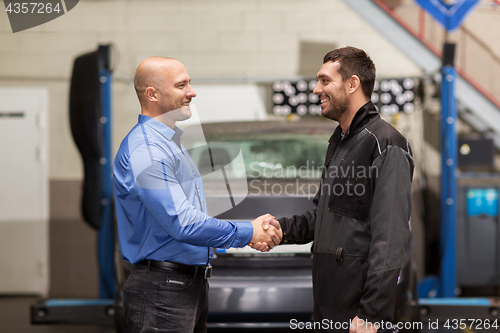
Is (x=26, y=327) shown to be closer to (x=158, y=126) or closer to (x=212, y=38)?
(x=158, y=126)

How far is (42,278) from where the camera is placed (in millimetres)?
5492

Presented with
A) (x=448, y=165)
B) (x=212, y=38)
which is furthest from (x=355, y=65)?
(x=212, y=38)

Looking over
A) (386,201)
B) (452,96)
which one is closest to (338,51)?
(386,201)

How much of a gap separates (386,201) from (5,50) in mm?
5388

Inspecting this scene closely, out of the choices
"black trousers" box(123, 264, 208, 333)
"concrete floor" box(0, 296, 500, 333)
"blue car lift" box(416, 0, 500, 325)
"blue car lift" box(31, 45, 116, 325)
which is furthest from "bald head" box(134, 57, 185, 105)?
"concrete floor" box(0, 296, 500, 333)

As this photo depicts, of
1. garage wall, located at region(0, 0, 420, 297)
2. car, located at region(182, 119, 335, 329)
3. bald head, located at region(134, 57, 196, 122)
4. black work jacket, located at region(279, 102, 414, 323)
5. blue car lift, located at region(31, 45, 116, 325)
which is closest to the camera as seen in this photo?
black work jacket, located at region(279, 102, 414, 323)

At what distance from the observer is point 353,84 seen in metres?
1.72

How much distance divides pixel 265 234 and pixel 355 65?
748mm

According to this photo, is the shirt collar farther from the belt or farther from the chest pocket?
the chest pocket

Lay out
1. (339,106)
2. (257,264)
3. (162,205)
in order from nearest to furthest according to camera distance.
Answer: (162,205) → (339,106) → (257,264)

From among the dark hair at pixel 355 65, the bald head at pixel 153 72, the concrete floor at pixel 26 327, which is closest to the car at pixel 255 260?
the bald head at pixel 153 72

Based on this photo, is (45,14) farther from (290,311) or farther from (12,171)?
(12,171)

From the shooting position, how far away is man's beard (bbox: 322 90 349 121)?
1.73 meters

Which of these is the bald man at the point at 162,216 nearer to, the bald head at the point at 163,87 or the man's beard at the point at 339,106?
the bald head at the point at 163,87
